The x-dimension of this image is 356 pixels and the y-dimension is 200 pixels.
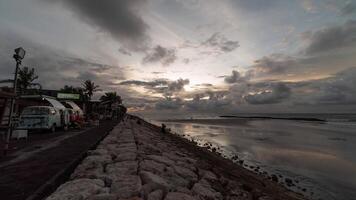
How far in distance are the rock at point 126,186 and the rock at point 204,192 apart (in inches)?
49.8

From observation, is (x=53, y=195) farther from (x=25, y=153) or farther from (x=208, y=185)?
(x=25, y=153)

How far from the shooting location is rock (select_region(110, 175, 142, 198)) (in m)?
3.72

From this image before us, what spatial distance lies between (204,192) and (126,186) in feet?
5.73

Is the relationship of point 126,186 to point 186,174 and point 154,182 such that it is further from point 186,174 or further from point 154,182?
point 186,174

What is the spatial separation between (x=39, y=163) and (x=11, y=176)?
128 cm

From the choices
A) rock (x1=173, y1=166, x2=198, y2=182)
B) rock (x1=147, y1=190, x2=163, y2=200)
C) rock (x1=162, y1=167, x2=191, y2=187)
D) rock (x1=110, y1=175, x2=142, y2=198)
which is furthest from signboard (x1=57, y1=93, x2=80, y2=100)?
rock (x1=147, y1=190, x2=163, y2=200)

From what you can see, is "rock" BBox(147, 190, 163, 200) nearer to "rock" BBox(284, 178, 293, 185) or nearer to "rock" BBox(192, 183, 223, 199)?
"rock" BBox(192, 183, 223, 199)

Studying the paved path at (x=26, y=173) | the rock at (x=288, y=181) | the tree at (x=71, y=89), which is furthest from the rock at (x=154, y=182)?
the tree at (x=71, y=89)

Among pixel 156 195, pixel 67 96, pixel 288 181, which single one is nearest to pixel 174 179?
pixel 156 195

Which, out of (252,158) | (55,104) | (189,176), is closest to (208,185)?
(189,176)

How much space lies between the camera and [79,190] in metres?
3.65

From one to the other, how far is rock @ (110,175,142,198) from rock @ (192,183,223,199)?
126 cm

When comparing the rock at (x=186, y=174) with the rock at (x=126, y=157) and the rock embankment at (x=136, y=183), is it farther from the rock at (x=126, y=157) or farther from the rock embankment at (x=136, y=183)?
the rock at (x=126, y=157)

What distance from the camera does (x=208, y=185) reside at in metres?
5.42
